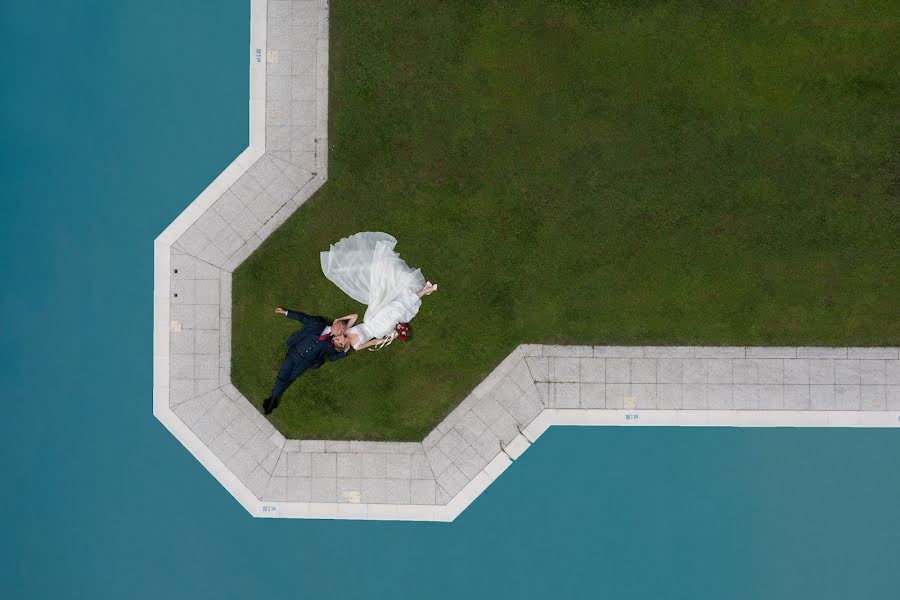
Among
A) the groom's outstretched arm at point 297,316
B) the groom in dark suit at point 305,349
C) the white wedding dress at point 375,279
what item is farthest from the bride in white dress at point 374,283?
the groom's outstretched arm at point 297,316

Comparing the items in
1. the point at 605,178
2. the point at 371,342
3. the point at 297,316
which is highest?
the point at 605,178

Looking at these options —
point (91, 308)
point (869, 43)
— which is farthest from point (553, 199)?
point (91, 308)

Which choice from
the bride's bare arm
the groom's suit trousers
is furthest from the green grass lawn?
the groom's suit trousers

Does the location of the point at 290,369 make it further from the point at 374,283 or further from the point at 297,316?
the point at 374,283

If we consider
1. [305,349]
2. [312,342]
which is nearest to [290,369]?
[305,349]

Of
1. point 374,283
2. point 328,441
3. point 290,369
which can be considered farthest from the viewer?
point 328,441

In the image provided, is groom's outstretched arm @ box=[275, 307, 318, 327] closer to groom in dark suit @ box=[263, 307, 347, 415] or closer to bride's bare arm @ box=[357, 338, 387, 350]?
groom in dark suit @ box=[263, 307, 347, 415]

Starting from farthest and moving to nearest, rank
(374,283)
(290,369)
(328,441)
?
(328,441)
(290,369)
(374,283)
